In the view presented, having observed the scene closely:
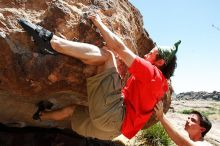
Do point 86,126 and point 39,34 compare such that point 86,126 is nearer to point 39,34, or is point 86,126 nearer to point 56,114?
point 56,114

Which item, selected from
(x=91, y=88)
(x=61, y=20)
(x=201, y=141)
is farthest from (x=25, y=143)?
(x=201, y=141)

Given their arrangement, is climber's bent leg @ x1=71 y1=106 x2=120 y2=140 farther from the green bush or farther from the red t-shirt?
the green bush

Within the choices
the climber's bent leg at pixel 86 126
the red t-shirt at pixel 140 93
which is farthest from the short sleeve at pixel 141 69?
the climber's bent leg at pixel 86 126

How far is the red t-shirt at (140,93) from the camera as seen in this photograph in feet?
19.1

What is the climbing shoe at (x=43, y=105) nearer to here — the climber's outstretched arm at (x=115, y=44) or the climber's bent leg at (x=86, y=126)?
the climber's bent leg at (x=86, y=126)

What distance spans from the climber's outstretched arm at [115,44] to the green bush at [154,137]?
455 cm

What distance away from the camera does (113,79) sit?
6.01 metres

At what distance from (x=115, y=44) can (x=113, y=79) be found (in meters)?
0.62

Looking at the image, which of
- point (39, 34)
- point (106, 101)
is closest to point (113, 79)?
point (106, 101)

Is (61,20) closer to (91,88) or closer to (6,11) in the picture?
(6,11)

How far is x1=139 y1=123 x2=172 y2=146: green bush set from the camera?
9.92 meters

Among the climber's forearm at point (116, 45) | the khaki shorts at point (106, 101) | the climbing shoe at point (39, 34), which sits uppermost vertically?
the climber's forearm at point (116, 45)

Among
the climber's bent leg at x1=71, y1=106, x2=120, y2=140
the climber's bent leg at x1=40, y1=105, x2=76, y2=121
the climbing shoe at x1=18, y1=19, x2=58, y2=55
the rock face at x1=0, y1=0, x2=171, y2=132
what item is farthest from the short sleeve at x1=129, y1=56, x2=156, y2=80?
the climber's bent leg at x1=40, y1=105, x2=76, y2=121

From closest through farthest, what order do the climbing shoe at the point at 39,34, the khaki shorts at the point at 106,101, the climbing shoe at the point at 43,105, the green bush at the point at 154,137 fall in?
the climbing shoe at the point at 39,34 < the khaki shorts at the point at 106,101 < the climbing shoe at the point at 43,105 < the green bush at the point at 154,137
